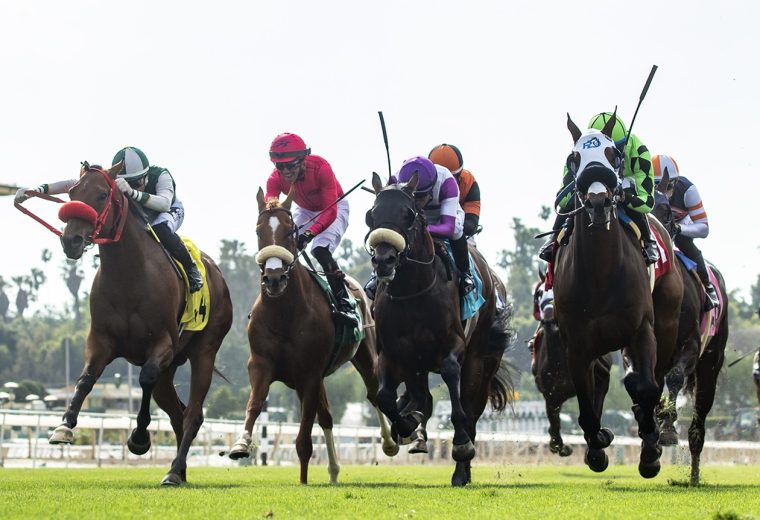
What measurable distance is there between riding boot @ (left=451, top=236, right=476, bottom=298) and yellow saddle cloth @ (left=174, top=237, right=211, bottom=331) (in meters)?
2.74

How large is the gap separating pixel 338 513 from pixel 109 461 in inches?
930

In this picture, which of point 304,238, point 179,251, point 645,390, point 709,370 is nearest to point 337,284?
point 304,238

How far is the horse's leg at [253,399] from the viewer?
37.7 feet

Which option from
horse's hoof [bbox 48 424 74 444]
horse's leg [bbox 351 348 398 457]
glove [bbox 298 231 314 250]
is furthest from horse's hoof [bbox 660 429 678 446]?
horse's hoof [bbox 48 424 74 444]

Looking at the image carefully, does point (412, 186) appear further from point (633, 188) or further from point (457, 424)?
point (457, 424)

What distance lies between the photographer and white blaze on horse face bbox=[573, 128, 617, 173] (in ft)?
34.6

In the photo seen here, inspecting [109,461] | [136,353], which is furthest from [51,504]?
[109,461]

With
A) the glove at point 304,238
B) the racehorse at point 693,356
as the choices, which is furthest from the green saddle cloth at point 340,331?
the racehorse at point 693,356

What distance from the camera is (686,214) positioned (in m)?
14.6

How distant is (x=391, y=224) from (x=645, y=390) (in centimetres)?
275

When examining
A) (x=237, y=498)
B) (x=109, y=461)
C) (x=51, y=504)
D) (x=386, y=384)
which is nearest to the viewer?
(x=51, y=504)

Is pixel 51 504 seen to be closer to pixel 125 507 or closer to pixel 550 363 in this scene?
pixel 125 507

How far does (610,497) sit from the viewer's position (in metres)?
9.88

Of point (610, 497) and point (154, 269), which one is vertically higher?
point (154, 269)
